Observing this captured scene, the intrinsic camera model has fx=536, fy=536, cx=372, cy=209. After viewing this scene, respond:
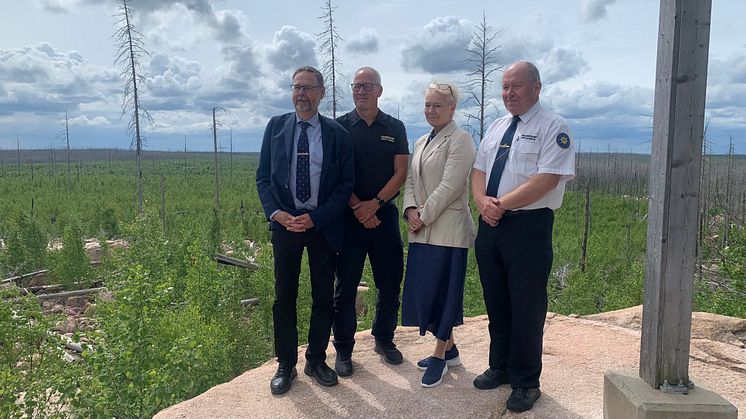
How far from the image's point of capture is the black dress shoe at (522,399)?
3137mm

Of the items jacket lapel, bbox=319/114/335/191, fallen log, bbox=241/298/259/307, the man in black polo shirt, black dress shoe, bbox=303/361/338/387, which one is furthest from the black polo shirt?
fallen log, bbox=241/298/259/307

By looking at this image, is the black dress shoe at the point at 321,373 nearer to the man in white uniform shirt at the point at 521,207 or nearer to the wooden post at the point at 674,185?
the man in white uniform shirt at the point at 521,207

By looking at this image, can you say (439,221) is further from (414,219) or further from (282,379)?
(282,379)

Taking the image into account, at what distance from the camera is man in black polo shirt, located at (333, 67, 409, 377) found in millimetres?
3504

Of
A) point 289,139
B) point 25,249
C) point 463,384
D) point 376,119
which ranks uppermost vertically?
point 376,119

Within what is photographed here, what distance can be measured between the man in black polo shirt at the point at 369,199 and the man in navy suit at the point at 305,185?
143mm

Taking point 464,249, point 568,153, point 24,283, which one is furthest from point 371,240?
point 24,283

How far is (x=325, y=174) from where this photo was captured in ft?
11.1

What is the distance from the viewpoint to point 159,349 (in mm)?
4043

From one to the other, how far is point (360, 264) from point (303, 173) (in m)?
0.74

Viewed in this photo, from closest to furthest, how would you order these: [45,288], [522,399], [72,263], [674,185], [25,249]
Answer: [674,185], [522,399], [72,263], [45,288], [25,249]

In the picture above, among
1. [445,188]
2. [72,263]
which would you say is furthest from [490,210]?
[72,263]

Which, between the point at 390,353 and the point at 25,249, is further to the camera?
the point at 25,249

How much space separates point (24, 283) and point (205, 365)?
798 centimetres
